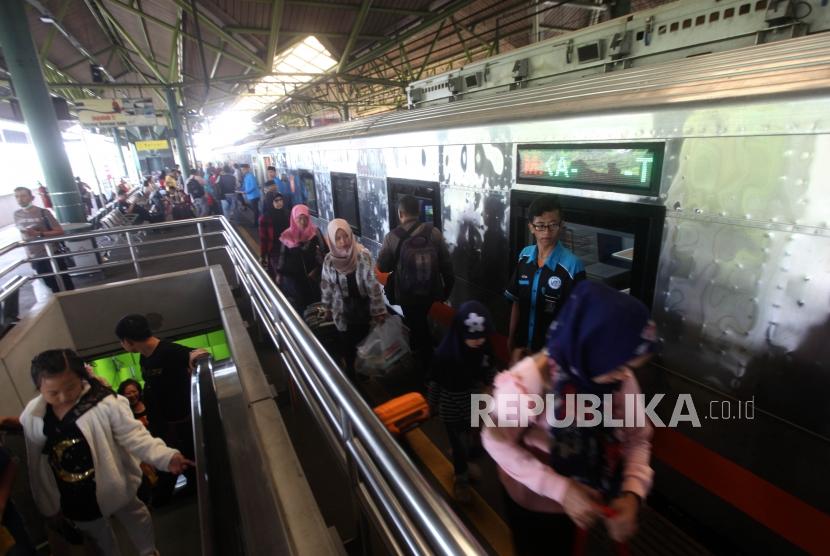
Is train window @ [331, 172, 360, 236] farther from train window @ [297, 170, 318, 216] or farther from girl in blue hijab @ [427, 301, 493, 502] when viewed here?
girl in blue hijab @ [427, 301, 493, 502]

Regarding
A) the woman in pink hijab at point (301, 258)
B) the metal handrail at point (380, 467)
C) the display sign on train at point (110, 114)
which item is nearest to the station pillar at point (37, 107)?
the woman in pink hijab at point (301, 258)

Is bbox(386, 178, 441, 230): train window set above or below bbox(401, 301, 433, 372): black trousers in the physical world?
above

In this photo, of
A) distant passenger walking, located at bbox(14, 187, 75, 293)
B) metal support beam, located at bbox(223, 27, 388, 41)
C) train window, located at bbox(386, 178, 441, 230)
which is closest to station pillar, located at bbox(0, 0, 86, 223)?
distant passenger walking, located at bbox(14, 187, 75, 293)

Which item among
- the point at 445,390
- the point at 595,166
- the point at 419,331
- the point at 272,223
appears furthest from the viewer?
the point at 272,223

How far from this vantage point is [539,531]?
59.0 inches

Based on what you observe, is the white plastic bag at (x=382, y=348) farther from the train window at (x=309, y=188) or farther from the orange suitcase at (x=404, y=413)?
the train window at (x=309, y=188)

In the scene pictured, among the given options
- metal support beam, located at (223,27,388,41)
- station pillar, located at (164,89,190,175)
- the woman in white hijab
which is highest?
metal support beam, located at (223,27,388,41)

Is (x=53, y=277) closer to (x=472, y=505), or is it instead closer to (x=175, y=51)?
(x=472, y=505)

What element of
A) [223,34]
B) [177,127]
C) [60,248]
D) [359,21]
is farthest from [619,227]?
[177,127]

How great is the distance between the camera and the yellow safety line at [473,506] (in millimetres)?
2412

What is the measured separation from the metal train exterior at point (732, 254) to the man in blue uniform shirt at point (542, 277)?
0.32 metres

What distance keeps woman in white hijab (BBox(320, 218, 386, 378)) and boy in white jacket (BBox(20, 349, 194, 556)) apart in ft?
4.67

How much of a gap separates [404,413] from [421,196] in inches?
87.9

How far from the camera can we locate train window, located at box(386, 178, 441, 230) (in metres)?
3.95
